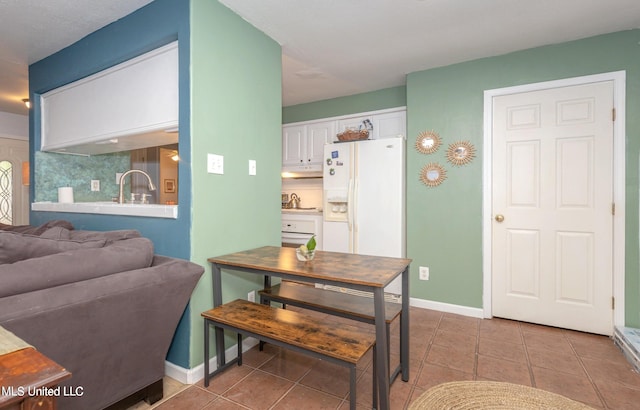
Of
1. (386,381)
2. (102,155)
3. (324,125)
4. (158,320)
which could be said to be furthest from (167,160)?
(386,381)

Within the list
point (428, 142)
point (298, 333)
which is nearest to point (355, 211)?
point (428, 142)

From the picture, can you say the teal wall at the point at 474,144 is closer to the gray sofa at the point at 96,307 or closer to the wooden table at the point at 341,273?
the wooden table at the point at 341,273

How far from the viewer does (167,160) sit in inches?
164

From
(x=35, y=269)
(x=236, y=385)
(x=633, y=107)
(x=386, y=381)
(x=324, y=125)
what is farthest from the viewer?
(x=324, y=125)

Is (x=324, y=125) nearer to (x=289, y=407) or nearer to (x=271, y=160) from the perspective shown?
(x=271, y=160)

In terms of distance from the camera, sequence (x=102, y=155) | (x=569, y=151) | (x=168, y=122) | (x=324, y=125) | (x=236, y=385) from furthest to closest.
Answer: (x=324, y=125) < (x=102, y=155) < (x=569, y=151) < (x=168, y=122) < (x=236, y=385)

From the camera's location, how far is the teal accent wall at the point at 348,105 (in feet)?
12.3

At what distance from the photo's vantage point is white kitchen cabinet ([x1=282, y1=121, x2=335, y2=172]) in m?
4.13

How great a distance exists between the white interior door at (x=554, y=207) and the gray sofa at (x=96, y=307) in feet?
8.98

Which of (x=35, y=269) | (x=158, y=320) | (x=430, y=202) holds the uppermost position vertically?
(x=430, y=202)

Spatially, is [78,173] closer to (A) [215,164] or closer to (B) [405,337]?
(A) [215,164]

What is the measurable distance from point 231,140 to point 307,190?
8.41ft

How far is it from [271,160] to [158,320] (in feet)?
4.74

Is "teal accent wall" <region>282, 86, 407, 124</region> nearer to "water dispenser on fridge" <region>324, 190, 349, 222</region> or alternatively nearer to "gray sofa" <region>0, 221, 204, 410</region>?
"water dispenser on fridge" <region>324, 190, 349, 222</region>
